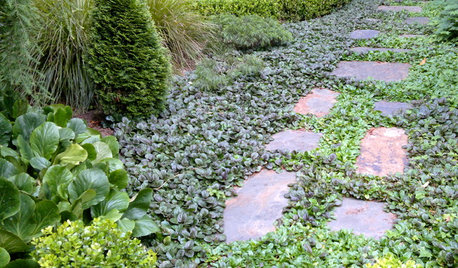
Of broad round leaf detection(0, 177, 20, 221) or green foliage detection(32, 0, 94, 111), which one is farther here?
green foliage detection(32, 0, 94, 111)

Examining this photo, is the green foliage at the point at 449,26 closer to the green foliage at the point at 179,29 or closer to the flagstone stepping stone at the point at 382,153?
the flagstone stepping stone at the point at 382,153

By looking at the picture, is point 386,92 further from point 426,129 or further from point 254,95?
point 254,95

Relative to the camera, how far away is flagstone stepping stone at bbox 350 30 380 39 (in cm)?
673

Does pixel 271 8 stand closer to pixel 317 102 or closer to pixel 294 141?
pixel 317 102

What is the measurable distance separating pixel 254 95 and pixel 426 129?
1778mm

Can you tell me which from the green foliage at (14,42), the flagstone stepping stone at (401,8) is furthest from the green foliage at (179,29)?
the flagstone stepping stone at (401,8)

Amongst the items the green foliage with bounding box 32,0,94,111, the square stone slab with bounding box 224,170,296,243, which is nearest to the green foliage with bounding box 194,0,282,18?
the green foliage with bounding box 32,0,94,111

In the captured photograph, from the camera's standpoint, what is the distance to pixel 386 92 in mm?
4387

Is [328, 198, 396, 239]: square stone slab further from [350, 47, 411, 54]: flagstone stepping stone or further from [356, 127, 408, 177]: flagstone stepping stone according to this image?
[350, 47, 411, 54]: flagstone stepping stone

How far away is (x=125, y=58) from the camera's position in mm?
3537

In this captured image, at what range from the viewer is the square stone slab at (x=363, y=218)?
2318 mm

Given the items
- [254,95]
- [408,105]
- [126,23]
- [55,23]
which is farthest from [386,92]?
[55,23]

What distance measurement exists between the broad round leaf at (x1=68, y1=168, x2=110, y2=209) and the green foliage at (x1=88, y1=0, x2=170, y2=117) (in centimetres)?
164

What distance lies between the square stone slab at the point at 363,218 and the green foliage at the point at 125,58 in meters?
2.05
